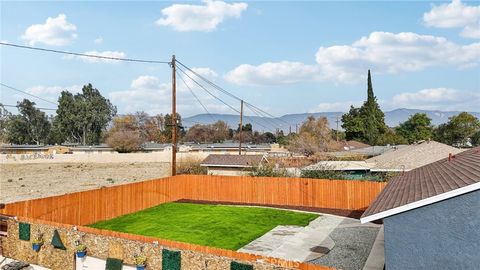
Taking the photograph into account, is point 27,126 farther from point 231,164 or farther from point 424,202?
point 424,202

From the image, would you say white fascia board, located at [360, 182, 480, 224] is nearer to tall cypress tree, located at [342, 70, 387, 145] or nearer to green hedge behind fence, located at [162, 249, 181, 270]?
green hedge behind fence, located at [162, 249, 181, 270]

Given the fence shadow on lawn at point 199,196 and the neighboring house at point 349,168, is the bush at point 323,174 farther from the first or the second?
the fence shadow on lawn at point 199,196

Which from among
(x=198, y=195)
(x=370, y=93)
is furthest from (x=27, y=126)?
(x=198, y=195)

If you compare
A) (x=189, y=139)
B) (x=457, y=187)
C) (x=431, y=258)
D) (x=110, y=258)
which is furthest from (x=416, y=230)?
(x=189, y=139)

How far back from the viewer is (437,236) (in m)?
9.66

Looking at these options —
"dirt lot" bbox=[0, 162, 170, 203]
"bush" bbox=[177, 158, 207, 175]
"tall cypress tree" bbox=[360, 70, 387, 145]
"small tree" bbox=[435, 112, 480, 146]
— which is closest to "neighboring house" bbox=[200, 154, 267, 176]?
"bush" bbox=[177, 158, 207, 175]

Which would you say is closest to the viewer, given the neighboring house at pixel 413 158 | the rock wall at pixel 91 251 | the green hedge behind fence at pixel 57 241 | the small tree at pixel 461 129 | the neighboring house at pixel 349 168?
the rock wall at pixel 91 251

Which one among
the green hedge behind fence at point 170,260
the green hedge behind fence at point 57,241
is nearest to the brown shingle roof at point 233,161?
the green hedge behind fence at point 57,241

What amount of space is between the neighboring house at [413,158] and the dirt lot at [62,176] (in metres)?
29.0

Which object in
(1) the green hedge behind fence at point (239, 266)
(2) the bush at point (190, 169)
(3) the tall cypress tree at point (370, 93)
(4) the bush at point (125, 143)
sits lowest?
(1) the green hedge behind fence at point (239, 266)

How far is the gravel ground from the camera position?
50.5 ft

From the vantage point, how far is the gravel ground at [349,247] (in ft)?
50.5

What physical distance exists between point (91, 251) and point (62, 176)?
4080 centimetres

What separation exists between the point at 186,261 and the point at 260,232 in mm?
10112
